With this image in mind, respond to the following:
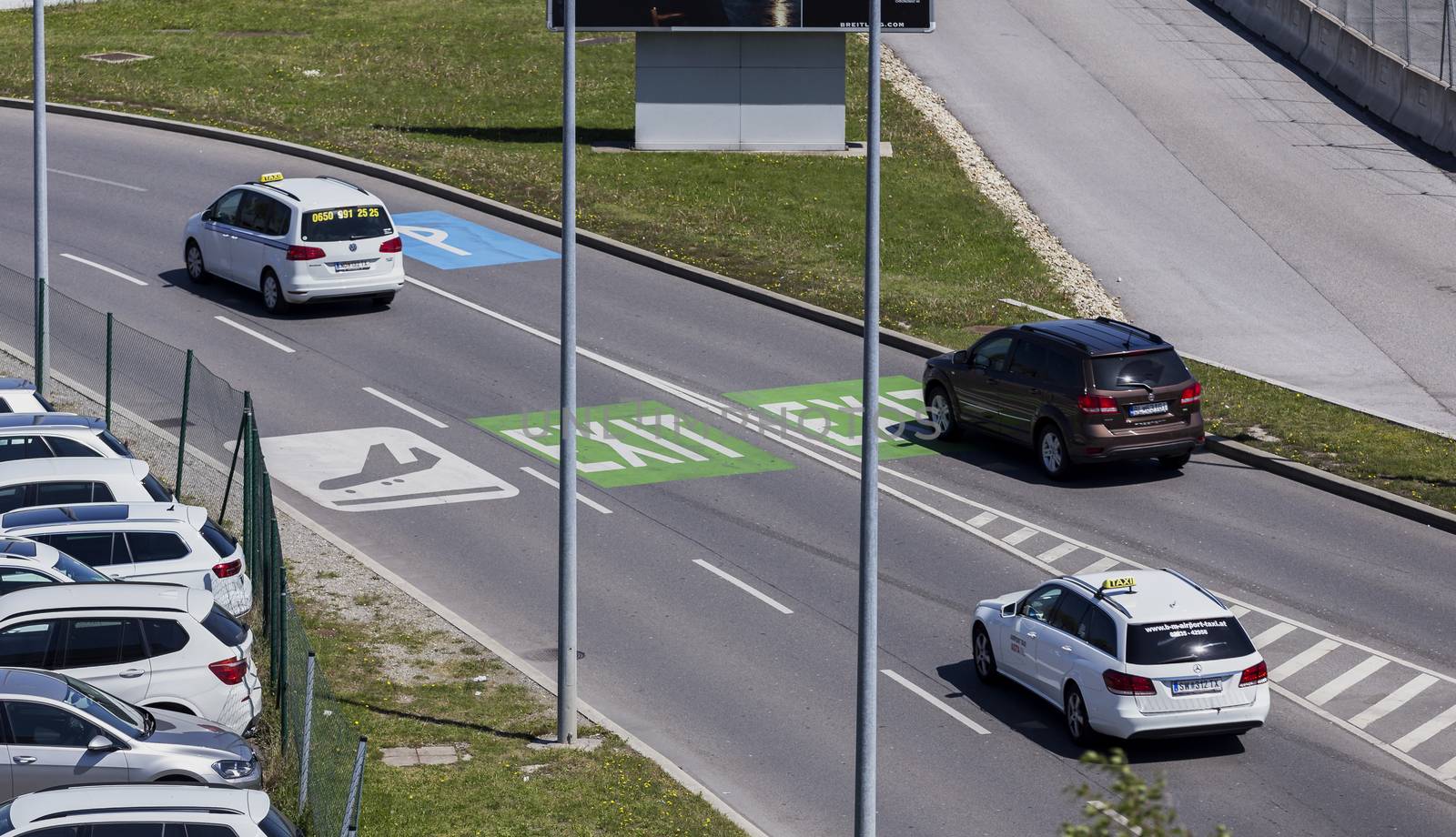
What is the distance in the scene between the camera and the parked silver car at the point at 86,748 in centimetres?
1298

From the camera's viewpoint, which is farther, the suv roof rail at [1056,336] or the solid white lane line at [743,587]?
the suv roof rail at [1056,336]

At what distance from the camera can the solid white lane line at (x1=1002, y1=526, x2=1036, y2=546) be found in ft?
71.2

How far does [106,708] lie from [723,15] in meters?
28.3

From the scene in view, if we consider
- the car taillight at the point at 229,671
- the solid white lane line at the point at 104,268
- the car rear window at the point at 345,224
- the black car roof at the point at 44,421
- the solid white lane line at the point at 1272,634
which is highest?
the car rear window at the point at 345,224

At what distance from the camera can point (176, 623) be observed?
48.4ft

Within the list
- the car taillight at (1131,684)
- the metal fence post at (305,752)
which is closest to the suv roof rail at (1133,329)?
the car taillight at (1131,684)

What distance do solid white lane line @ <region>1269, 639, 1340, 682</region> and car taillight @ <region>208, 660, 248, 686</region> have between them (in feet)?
33.0

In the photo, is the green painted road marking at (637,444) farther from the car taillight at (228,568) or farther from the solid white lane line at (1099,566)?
the car taillight at (228,568)

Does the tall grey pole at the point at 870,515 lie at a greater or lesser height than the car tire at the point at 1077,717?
greater

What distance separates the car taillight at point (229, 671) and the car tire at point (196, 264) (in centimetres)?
1744

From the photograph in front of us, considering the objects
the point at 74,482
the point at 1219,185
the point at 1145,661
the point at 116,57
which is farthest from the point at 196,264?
the point at 1219,185

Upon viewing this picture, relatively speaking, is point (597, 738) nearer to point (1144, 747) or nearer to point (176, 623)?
point (176, 623)

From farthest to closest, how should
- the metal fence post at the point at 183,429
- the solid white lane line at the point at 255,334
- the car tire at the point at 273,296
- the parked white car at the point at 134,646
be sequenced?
the car tire at the point at 273,296 → the solid white lane line at the point at 255,334 → the metal fence post at the point at 183,429 → the parked white car at the point at 134,646

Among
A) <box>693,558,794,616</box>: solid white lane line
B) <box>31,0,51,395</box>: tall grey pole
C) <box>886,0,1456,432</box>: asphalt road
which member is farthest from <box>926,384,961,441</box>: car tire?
<box>31,0,51,395</box>: tall grey pole
